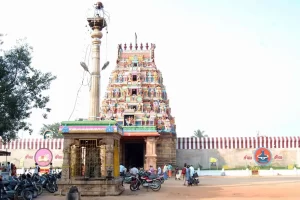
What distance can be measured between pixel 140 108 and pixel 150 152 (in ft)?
19.0

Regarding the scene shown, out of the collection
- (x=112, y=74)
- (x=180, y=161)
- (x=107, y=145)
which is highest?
(x=112, y=74)

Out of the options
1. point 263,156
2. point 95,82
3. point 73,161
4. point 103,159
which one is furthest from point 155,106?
point 73,161

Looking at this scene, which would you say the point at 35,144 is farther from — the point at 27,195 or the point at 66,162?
the point at 27,195

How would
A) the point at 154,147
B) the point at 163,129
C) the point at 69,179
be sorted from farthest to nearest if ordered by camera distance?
Answer: the point at 163,129, the point at 154,147, the point at 69,179

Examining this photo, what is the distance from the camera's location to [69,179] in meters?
14.7

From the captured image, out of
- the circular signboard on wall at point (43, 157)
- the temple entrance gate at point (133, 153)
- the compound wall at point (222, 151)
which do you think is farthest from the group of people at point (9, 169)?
the compound wall at point (222, 151)

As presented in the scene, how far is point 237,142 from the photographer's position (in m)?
35.6

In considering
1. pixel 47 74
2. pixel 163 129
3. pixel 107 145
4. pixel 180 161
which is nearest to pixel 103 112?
pixel 163 129

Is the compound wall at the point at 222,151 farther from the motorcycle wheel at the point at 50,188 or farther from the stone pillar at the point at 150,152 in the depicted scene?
the motorcycle wheel at the point at 50,188

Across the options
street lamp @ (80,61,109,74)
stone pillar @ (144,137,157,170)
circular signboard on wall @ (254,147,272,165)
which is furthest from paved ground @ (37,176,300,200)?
circular signboard on wall @ (254,147,272,165)

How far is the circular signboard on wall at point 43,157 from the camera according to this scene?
35656mm

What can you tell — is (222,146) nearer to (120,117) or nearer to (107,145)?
(120,117)

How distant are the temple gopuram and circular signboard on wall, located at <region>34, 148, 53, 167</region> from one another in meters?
6.73

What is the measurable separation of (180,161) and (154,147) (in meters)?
6.04
